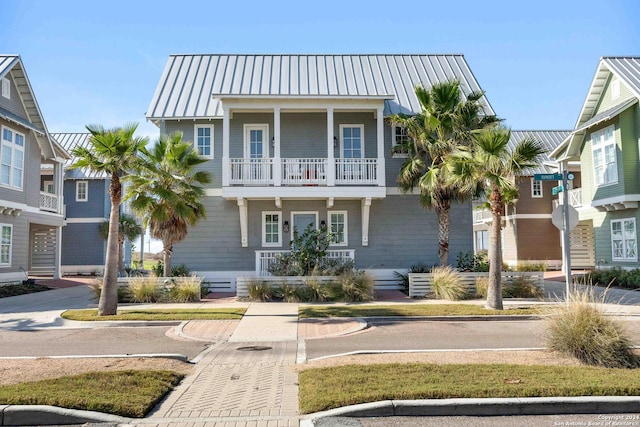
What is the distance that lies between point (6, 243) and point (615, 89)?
91.2 ft

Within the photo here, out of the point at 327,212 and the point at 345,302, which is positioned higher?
the point at 327,212

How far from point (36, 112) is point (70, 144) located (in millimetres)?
10619

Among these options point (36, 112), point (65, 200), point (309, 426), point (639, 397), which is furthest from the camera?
point (65, 200)

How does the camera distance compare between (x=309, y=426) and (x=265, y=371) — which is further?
(x=265, y=371)

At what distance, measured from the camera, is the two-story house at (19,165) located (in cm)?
2102

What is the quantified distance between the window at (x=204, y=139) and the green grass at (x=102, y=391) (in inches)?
571

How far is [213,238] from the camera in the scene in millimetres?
20031

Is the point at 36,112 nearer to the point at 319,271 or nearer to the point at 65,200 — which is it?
the point at 65,200

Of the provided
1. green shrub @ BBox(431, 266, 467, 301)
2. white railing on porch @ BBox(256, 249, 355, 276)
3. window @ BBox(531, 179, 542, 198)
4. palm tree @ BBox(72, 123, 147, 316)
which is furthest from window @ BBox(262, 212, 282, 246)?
window @ BBox(531, 179, 542, 198)

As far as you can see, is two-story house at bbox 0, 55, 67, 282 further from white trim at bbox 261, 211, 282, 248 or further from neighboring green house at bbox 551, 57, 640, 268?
neighboring green house at bbox 551, 57, 640, 268

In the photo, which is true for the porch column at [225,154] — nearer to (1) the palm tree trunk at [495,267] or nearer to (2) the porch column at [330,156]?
(2) the porch column at [330,156]

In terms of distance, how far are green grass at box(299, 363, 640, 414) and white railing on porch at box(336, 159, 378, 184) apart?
1241 centimetres

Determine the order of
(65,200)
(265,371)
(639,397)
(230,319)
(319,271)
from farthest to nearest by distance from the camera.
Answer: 1. (65,200)
2. (319,271)
3. (230,319)
4. (265,371)
5. (639,397)

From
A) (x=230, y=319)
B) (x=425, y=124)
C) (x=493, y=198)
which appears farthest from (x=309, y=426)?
(x=425, y=124)
